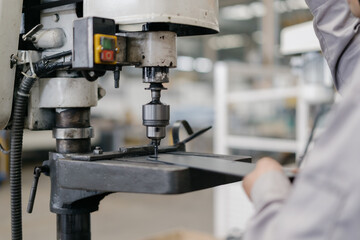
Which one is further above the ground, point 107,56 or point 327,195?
point 107,56

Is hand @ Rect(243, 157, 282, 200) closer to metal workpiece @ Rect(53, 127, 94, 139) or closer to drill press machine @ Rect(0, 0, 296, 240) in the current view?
drill press machine @ Rect(0, 0, 296, 240)

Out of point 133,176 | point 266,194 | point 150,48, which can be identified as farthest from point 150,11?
point 266,194

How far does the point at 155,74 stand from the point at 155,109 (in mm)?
69

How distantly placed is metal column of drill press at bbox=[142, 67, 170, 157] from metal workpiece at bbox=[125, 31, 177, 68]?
0.07ft

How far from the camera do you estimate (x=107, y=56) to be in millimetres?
807

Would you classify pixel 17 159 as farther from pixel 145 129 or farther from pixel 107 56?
pixel 145 129

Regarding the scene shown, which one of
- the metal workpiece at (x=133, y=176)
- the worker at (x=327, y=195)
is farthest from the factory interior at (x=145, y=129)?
the worker at (x=327, y=195)

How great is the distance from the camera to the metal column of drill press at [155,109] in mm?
880

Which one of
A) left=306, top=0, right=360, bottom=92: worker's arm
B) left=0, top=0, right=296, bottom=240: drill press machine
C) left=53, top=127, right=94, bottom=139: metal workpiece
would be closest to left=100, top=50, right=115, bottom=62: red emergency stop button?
left=0, top=0, right=296, bottom=240: drill press machine

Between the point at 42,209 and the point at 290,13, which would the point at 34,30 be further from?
the point at 290,13

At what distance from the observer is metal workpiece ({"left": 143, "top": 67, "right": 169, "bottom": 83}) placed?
881mm

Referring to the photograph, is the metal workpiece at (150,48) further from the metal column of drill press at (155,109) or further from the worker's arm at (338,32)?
the worker's arm at (338,32)

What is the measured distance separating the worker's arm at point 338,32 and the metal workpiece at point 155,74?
37 centimetres

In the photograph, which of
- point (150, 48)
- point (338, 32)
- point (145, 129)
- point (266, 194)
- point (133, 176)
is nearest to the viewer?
point (266, 194)
